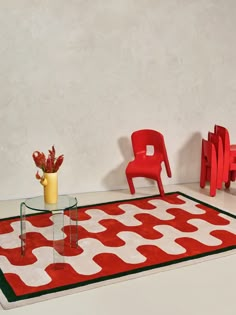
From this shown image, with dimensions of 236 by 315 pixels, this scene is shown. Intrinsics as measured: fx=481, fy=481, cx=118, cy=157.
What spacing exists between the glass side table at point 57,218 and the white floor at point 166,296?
1.34 ft

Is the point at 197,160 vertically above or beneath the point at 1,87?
beneath

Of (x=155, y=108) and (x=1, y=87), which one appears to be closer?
(x=1, y=87)

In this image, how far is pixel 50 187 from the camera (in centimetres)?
325

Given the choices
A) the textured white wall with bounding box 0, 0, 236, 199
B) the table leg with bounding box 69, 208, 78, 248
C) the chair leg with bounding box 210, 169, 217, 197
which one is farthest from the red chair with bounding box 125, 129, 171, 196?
the table leg with bounding box 69, 208, 78, 248

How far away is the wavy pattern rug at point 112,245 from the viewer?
289 centimetres

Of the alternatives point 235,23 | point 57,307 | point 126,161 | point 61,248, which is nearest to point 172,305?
point 57,307

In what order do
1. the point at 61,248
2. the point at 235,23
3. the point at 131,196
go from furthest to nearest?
the point at 235,23 → the point at 131,196 → the point at 61,248

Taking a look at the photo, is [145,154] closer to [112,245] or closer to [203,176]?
[203,176]

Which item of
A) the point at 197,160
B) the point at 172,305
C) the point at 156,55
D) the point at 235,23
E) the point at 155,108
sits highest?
the point at 235,23

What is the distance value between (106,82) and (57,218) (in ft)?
6.35

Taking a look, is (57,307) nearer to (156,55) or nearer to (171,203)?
(171,203)

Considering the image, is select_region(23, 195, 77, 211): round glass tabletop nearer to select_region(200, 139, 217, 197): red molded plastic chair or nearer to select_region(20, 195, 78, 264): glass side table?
select_region(20, 195, 78, 264): glass side table

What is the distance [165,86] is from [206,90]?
0.51m

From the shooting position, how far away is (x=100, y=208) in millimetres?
4270
